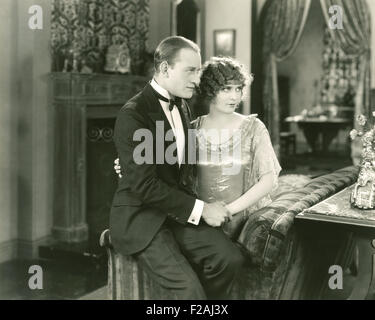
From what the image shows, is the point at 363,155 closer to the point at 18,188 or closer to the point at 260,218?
the point at 260,218

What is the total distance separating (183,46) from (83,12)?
2.84 metres

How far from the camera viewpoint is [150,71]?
5.89 m

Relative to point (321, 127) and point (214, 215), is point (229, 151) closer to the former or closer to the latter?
point (214, 215)

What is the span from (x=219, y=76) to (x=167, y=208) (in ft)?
2.27

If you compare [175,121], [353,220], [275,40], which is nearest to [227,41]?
[275,40]

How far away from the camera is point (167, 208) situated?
229cm

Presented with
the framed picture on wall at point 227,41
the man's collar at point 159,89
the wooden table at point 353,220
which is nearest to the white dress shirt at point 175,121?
the man's collar at point 159,89

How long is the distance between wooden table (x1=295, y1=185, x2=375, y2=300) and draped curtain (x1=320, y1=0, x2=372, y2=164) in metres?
5.04

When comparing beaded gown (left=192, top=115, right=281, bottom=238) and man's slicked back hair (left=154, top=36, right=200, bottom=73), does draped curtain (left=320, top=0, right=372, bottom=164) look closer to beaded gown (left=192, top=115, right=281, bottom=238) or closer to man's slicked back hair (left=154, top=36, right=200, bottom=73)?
beaded gown (left=192, top=115, right=281, bottom=238)

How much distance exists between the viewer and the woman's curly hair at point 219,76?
2.53 meters

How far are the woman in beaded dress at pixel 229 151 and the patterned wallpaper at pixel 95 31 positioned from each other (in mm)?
2429

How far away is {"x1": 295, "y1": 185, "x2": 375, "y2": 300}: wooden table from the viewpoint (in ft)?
7.93

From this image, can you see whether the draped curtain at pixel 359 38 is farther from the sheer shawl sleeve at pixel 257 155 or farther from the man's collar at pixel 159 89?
the man's collar at pixel 159 89

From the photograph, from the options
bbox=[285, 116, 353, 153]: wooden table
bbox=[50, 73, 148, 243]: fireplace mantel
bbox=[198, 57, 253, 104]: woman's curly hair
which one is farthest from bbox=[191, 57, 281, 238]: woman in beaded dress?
bbox=[285, 116, 353, 153]: wooden table
